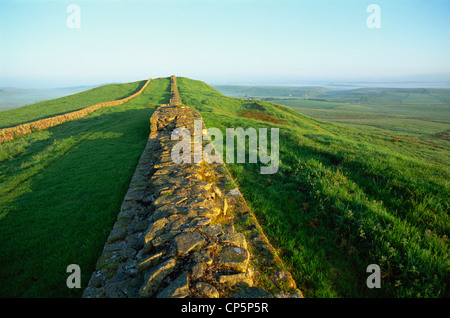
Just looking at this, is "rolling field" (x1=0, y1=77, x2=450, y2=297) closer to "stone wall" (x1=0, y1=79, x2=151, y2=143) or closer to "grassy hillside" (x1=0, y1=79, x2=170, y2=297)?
"grassy hillside" (x1=0, y1=79, x2=170, y2=297)

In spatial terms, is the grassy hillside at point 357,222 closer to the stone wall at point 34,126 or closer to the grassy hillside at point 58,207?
the grassy hillside at point 58,207

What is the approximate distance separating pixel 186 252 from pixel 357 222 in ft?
13.3

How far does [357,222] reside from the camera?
4531mm

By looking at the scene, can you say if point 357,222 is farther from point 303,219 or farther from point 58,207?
point 58,207

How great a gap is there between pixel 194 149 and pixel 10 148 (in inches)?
610

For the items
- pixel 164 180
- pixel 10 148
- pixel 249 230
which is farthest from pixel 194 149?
pixel 10 148

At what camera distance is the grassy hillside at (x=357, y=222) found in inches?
133

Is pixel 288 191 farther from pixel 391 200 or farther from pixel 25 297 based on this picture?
pixel 25 297

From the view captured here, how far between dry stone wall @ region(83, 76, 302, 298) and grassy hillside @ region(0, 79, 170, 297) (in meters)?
0.67

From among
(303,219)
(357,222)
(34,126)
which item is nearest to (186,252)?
(303,219)

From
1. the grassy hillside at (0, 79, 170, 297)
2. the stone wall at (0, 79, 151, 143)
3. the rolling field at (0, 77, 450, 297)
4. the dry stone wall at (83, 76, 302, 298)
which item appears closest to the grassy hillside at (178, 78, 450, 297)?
the rolling field at (0, 77, 450, 297)

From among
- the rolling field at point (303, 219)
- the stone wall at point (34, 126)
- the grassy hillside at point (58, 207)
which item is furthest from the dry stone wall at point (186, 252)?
the stone wall at point (34, 126)

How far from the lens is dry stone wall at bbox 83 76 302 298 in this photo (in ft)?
9.04
